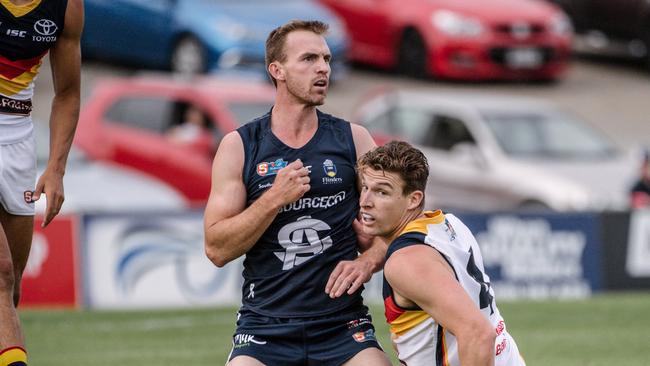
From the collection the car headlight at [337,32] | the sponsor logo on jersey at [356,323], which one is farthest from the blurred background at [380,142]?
the sponsor logo on jersey at [356,323]

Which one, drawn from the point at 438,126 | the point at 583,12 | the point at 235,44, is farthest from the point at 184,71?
the point at 583,12

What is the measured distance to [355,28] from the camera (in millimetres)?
24516

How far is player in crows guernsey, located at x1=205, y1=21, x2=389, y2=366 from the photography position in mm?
6918

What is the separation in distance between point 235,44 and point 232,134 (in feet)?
48.5

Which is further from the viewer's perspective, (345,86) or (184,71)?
(345,86)

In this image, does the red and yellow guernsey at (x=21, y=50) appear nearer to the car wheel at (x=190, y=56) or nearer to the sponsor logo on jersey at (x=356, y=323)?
the sponsor logo on jersey at (x=356, y=323)

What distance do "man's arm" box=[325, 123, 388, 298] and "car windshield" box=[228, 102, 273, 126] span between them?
10555mm

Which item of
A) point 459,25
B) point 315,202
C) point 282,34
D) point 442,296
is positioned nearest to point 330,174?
point 315,202

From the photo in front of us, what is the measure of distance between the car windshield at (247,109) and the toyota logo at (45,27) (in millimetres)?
10679

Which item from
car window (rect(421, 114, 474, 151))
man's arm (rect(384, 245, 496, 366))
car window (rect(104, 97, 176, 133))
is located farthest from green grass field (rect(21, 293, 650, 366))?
man's arm (rect(384, 245, 496, 366))

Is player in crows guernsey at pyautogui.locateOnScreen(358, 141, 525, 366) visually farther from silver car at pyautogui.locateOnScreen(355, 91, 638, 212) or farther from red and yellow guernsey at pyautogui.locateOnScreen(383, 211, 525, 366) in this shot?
silver car at pyautogui.locateOnScreen(355, 91, 638, 212)

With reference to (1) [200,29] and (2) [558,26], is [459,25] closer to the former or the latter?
(2) [558,26]

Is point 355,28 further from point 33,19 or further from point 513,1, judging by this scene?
point 33,19

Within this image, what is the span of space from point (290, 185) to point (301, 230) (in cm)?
38
